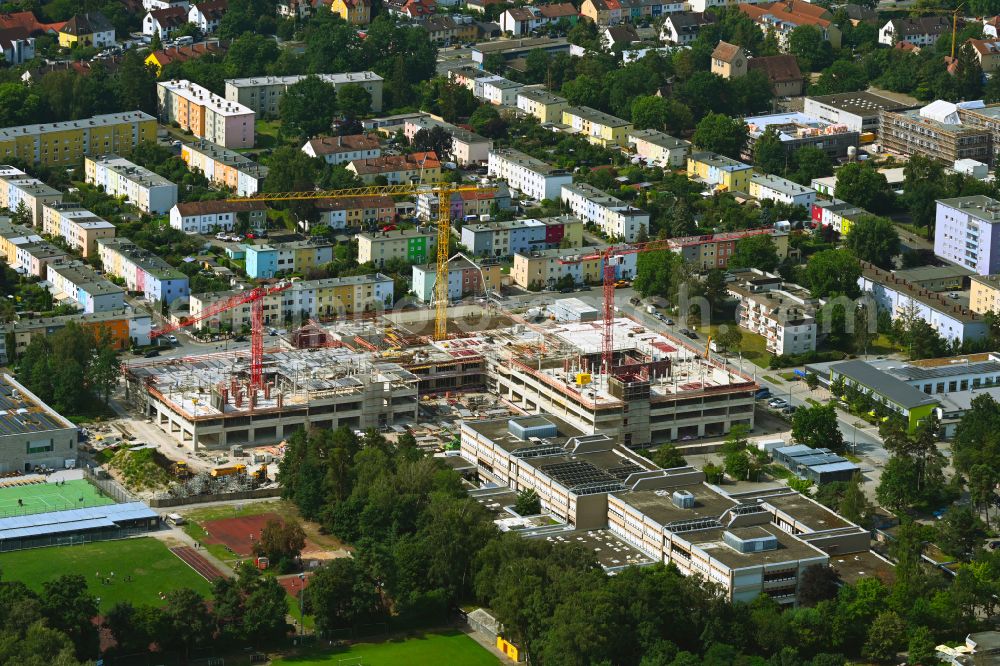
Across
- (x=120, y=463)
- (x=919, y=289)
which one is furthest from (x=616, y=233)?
(x=120, y=463)

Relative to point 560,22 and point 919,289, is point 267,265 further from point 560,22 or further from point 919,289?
point 560,22

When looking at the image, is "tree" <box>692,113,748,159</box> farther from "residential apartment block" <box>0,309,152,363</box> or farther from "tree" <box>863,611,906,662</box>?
"tree" <box>863,611,906,662</box>

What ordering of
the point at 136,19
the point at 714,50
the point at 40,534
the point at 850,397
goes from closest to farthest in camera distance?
the point at 40,534 → the point at 850,397 → the point at 714,50 → the point at 136,19

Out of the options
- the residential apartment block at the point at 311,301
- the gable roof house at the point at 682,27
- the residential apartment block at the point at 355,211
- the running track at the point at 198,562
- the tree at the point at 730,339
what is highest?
the gable roof house at the point at 682,27

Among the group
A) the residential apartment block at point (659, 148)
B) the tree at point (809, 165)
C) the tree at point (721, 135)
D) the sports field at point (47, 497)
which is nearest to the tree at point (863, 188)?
the tree at point (809, 165)

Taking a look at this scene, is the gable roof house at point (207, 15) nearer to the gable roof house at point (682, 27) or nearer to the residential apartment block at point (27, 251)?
the gable roof house at point (682, 27)
